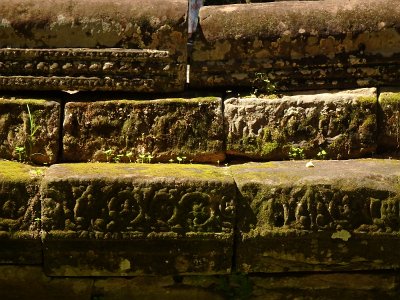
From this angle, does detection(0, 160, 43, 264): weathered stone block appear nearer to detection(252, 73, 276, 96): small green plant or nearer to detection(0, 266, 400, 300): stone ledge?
detection(0, 266, 400, 300): stone ledge

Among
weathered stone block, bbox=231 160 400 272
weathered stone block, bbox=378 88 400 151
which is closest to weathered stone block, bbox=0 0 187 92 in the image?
weathered stone block, bbox=231 160 400 272

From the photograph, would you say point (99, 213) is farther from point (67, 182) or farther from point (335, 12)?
point (335, 12)

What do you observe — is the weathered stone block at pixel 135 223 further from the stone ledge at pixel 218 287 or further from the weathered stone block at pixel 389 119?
the weathered stone block at pixel 389 119

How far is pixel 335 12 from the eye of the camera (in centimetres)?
378

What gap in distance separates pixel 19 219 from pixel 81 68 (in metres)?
0.99

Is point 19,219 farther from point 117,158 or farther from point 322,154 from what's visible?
point 322,154

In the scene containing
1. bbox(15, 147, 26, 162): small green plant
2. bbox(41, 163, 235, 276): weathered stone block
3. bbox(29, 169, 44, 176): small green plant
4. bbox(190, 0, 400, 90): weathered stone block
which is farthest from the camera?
bbox(190, 0, 400, 90): weathered stone block

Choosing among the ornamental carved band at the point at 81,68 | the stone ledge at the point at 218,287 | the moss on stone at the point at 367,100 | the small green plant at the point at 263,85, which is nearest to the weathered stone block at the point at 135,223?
the stone ledge at the point at 218,287

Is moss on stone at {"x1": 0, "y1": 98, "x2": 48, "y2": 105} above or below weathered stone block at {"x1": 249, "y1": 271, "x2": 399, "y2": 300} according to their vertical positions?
above

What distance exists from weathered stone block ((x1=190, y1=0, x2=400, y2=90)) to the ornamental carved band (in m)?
0.26

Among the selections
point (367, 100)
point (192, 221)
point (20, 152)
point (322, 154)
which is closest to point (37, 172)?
point (20, 152)

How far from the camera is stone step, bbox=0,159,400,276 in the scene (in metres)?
3.16

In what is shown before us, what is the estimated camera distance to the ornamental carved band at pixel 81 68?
3672 millimetres

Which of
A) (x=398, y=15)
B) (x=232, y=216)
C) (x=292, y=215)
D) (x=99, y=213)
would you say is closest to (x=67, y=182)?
(x=99, y=213)
